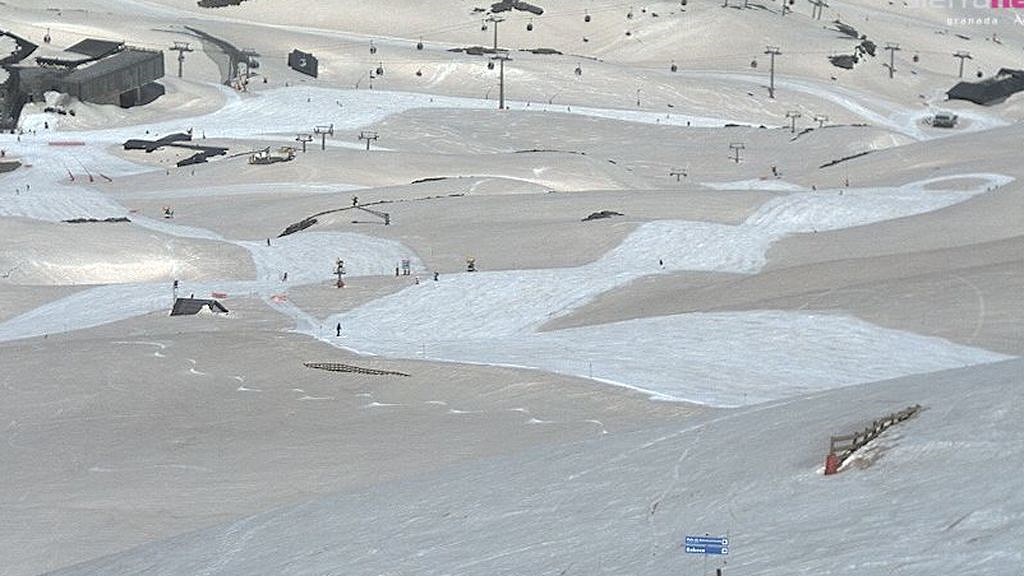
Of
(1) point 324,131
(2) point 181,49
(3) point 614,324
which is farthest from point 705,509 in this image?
(2) point 181,49

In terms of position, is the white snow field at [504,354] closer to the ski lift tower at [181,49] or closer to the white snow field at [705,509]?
the white snow field at [705,509]

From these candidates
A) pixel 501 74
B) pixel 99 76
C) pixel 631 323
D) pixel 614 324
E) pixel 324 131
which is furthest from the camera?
pixel 501 74

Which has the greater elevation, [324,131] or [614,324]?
[614,324]

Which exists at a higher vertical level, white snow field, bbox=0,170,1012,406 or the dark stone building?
white snow field, bbox=0,170,1012,406

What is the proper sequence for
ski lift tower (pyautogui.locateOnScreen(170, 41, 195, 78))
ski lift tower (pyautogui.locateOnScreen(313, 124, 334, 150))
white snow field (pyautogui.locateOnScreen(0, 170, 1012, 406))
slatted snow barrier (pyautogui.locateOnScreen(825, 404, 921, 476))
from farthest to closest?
ski lift tower (pyautogui.locateOnScreen(170, 41, 195, 78)) < ski lift tower (pyautogui.locateOnScreen(313, 124, 334, 150)) < white snow field (pyautogui.locateOnScreen(0, 170, 1012, 406)) < slatted snow barrier (pyautogui.locateOnScreen(825, 404, 921, 476))

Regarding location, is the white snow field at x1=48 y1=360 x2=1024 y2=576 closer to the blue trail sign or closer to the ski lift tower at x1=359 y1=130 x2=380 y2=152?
the blue trail sign

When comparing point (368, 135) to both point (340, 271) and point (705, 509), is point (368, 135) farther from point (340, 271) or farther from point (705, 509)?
point (705, 509)

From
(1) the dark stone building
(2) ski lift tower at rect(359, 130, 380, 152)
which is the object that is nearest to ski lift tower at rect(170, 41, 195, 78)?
(1) the dark stone building
